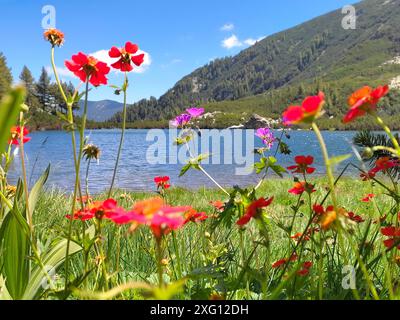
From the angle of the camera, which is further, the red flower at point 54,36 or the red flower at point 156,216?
the red flower at point 54,36

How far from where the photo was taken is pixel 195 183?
1534 centimetres

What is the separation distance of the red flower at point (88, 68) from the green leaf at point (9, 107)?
71cm

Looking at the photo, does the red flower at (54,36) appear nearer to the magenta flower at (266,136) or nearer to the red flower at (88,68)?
the red flower at (88,68)

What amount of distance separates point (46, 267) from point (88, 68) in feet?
2.28

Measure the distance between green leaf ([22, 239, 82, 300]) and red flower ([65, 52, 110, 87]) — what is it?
1.95 ft

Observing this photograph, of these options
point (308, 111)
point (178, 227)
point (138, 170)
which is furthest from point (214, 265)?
point (138, 170)

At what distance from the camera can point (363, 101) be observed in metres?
0.75

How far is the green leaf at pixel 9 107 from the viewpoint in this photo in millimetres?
441

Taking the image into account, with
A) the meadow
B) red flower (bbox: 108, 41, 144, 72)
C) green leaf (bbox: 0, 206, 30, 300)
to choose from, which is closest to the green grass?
the meadow

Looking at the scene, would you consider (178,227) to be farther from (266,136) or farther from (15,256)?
(266,136)

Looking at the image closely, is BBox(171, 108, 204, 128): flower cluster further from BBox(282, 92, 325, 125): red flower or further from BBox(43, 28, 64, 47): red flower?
BBox(282, 92, 325, 125): red flower

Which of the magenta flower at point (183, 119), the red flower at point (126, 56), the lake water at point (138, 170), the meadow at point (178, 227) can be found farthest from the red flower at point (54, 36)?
the magenta flower at point (183, 119)
